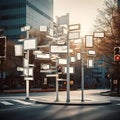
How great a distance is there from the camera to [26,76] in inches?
1193

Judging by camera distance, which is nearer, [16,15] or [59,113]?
[59,113]

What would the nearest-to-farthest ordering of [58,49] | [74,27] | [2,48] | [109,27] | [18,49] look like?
[2,48] → [74,27] → [58,49] → [18,49] → [109,27]

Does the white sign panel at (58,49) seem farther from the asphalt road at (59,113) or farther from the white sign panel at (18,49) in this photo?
the asphalt road at (59,113)

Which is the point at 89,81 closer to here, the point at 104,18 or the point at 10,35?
the point at 10,35

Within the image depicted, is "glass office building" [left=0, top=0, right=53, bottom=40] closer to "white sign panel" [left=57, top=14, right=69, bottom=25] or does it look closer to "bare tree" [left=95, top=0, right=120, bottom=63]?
"bare tree" [left=95, top=0, right=120, bottom=63]

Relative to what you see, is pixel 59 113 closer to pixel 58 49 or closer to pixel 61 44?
pixel 58 49

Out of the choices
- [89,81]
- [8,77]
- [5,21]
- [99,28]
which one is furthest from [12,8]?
[99,28]

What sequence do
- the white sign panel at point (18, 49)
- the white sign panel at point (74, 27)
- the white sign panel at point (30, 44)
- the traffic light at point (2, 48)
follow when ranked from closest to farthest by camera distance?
the traffic light at point (2, 48), the white sign panel at point (74, 27), the white sign panel at point (30, 44), the white sign panel at point (18, 49)

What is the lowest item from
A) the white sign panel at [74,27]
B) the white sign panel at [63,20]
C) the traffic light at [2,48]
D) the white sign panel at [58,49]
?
the traffic light at [2,48]

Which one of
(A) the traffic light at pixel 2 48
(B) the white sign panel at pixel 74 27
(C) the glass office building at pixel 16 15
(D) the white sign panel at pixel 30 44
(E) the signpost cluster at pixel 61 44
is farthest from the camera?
(C) the glass office building at pixel 16 15

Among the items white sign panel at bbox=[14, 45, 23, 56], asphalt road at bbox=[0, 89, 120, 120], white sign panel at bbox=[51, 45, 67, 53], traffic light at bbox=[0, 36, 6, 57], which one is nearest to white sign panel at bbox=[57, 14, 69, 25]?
white sign panel at bbox=[51, 45, 67, 53]

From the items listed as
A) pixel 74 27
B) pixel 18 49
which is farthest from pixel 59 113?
pixel 18 49

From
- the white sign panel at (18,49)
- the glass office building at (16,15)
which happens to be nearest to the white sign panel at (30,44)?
the white sign panel at (18,49)

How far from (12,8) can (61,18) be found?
10012cm
